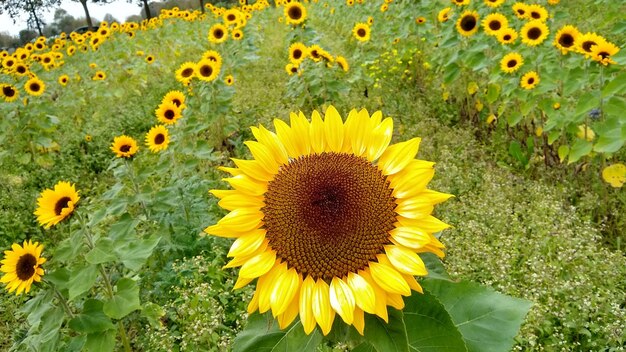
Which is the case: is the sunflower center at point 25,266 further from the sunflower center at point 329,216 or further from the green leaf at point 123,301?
the sunflower center at point 329,216

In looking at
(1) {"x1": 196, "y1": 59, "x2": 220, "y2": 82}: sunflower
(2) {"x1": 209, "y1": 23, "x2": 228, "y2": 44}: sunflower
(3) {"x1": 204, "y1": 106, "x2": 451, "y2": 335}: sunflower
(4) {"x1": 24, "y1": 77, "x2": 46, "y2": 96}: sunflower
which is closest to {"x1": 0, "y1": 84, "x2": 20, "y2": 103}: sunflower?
(4) {"x1": 24, "y1": 77, "x2": 46, "y2": 96}: sunflower

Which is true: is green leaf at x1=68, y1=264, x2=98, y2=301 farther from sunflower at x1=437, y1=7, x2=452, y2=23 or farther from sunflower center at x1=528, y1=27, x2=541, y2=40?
sunflower at x1=437, y1=7, x2=452, y2=23

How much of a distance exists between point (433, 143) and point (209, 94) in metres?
2.06

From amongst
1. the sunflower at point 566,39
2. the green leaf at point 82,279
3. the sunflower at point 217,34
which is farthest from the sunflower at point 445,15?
the green leaf at point 82,279

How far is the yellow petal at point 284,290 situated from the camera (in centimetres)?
79

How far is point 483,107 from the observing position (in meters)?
4.46

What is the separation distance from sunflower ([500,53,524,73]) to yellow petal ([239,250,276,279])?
10.4ft

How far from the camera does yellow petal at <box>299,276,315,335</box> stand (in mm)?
A: 787

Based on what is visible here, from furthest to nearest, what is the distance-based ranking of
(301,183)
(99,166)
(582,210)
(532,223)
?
(99,166) < (582,210) < (532,223) < (301,183)

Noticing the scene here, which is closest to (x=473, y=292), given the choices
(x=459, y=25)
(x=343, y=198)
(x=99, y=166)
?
(x=343, y=198)

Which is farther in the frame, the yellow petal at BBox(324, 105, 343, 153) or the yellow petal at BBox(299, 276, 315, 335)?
the yellow petal at BBox(324, 105, 343, 153)

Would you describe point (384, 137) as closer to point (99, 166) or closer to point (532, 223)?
point (532, 223)

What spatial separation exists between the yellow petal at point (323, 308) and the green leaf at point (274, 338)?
0.21 feet

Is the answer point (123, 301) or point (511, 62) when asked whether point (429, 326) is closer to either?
point (123, 301)
